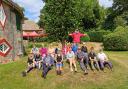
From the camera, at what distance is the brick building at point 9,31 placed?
33469 millimetres

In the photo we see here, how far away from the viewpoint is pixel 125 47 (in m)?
46.6

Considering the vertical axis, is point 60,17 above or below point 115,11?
below

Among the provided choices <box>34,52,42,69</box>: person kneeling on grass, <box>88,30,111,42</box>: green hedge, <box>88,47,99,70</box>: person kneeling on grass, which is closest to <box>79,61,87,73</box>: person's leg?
<box>88,47,99,70</box>: person kneeling on grass

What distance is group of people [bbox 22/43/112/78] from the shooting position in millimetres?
25737

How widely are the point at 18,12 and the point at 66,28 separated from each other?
9.12 m

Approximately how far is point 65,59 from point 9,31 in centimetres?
977

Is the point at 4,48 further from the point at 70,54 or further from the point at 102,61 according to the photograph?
the point at 102,61

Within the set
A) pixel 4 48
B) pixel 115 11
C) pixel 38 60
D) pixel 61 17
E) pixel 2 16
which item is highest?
pixel 115 11

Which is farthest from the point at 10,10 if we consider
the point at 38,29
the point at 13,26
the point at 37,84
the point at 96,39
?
the point at 38,29

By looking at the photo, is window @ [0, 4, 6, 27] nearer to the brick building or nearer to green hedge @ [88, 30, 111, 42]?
the brick building

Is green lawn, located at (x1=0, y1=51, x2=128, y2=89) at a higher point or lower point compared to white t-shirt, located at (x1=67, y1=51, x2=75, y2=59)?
lower

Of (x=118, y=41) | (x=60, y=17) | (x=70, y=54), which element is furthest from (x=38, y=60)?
(x=118, y=41)

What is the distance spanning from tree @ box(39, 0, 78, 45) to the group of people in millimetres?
4687

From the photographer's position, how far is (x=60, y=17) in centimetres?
3334
